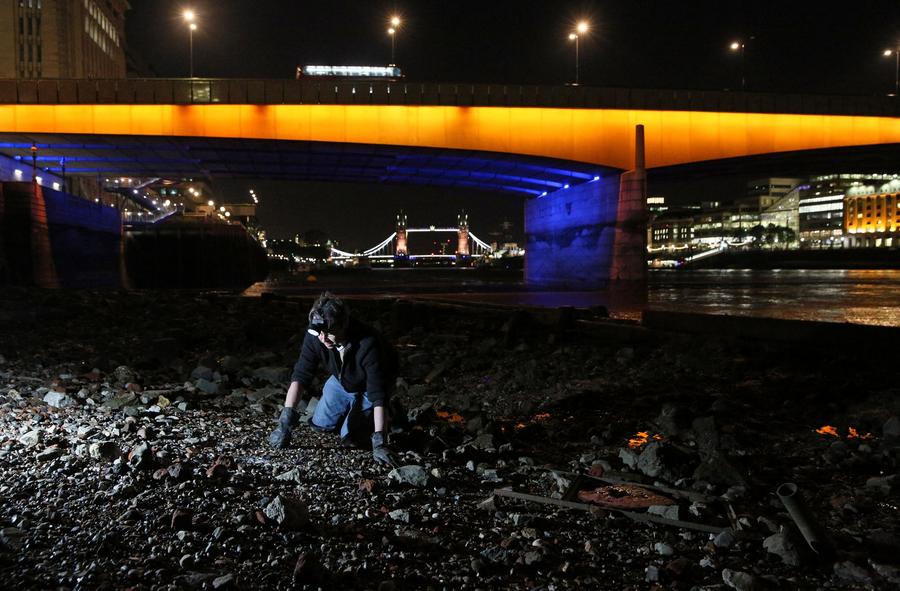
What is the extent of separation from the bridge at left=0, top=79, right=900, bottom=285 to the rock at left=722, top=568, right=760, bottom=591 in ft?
115

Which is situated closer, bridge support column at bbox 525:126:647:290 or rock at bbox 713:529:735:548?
rock at bbox 713:529:735:548

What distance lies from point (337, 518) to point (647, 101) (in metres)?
38.2

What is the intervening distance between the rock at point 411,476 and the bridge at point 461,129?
33.0m

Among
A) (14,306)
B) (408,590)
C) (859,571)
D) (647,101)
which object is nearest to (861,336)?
(859,571)

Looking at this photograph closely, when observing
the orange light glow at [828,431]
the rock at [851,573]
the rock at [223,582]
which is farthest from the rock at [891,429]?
the rock at [223,582]

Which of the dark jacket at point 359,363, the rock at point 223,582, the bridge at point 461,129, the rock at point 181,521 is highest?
the bridge at point 461,129

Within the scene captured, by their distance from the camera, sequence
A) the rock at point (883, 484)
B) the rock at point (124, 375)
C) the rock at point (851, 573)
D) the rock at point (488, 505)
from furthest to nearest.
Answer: the rock at point (124, 375)
the rock at point (883, 484)
the rock at point (488, 505)
the rock at point (851, 573)

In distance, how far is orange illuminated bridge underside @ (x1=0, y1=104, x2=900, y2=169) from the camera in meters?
36.2

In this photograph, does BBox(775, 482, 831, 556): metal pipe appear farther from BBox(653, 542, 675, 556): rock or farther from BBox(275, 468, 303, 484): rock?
BBox(275, 468, 303, 484): rock

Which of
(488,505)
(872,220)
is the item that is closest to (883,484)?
(488,505)

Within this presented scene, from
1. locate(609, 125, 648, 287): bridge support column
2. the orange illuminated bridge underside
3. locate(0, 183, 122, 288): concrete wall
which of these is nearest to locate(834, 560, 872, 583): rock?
the orange illuminated bridge underside

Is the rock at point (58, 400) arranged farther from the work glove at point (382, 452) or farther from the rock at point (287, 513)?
the rock at point (287, 513)

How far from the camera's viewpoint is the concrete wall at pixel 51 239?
3956cm

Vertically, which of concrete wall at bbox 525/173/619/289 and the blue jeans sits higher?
concrete wall at bbox 525/173/619/289
